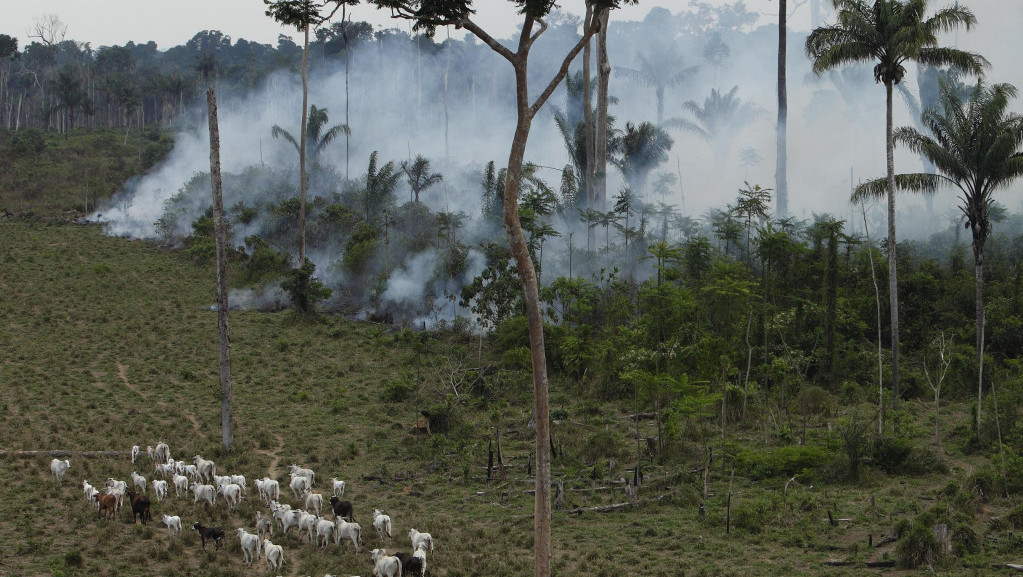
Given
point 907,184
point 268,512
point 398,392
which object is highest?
point 907,184

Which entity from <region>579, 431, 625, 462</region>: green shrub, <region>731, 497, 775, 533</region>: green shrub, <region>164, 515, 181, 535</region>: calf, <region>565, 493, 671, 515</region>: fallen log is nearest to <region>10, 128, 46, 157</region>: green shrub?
<region>579, 431, 625, 462</region>: green shrub

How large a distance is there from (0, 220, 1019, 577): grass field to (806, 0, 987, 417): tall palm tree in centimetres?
842

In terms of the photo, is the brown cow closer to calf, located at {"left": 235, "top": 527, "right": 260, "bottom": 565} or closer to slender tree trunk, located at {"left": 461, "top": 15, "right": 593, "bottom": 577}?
calf, located at {"left": 235, "top": 527, "right": 260, "bottom": 565}

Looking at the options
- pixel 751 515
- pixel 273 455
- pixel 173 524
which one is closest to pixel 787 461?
pixel 751 515

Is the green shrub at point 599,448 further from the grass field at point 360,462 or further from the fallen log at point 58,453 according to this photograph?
the fallen log at point 58,453

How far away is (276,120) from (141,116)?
76.5 ft

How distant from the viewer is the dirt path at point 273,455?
2163 centimetres

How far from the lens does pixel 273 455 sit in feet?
76.8

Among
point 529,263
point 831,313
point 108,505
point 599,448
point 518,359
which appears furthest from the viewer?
point 518,359

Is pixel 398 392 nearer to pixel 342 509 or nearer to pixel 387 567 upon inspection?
pixel 342 509

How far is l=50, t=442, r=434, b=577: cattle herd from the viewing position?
1443 centimetres

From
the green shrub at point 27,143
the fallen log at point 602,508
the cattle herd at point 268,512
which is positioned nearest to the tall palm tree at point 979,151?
the fallen log at point 602,508

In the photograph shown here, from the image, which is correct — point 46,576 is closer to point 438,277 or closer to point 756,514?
point 756,514

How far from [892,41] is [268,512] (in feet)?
66.8
